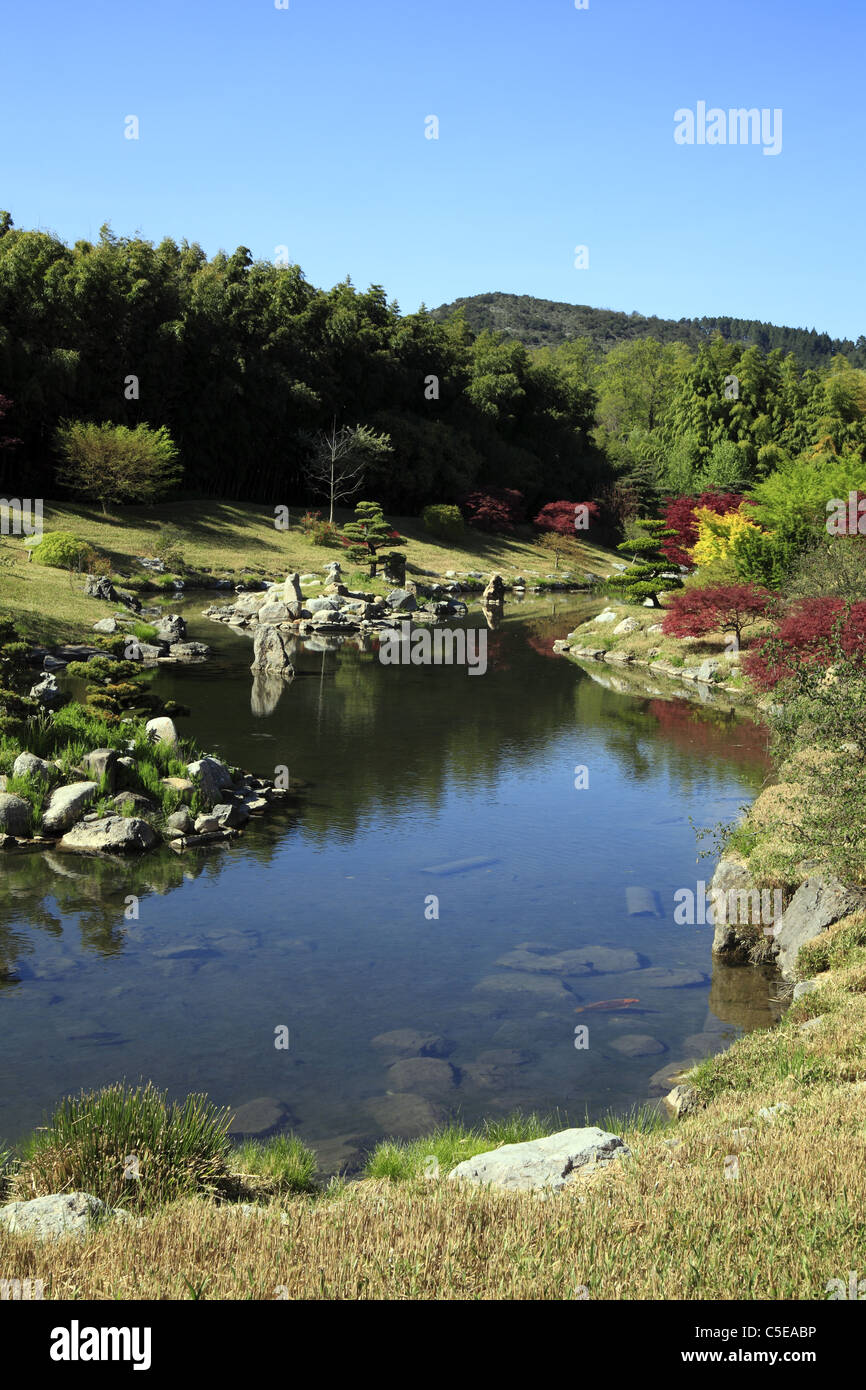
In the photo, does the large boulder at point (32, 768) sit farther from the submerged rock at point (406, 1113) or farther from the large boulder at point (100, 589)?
the large boulder at point (100, 589)

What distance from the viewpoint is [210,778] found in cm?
1534

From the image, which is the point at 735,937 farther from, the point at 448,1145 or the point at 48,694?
the point at 48,694

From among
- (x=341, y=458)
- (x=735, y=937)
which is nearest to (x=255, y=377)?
(x=341, y=458)

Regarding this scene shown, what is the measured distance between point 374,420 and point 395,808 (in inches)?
1806

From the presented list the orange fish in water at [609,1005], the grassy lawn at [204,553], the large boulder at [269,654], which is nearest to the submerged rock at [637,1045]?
the orange fish in water at [609,1005]

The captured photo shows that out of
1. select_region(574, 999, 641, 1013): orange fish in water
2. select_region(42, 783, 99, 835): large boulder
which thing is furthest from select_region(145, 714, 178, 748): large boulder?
select_region(574, 999, 641, 1013): orange fish in water

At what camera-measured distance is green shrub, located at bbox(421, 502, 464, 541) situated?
187 ft

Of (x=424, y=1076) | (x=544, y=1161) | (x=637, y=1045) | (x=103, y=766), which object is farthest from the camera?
(x=103, y=766)

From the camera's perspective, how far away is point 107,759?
48.3 feet

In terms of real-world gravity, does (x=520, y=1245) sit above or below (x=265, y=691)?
above

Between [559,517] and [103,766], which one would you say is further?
[559,517]

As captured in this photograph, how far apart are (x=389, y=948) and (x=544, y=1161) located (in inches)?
196

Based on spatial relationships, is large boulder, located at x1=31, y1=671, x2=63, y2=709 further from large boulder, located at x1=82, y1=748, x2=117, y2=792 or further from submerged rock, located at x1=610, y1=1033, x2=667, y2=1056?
submerged rock, located at x1=610, y1=1033, x2=667, y2=1056
